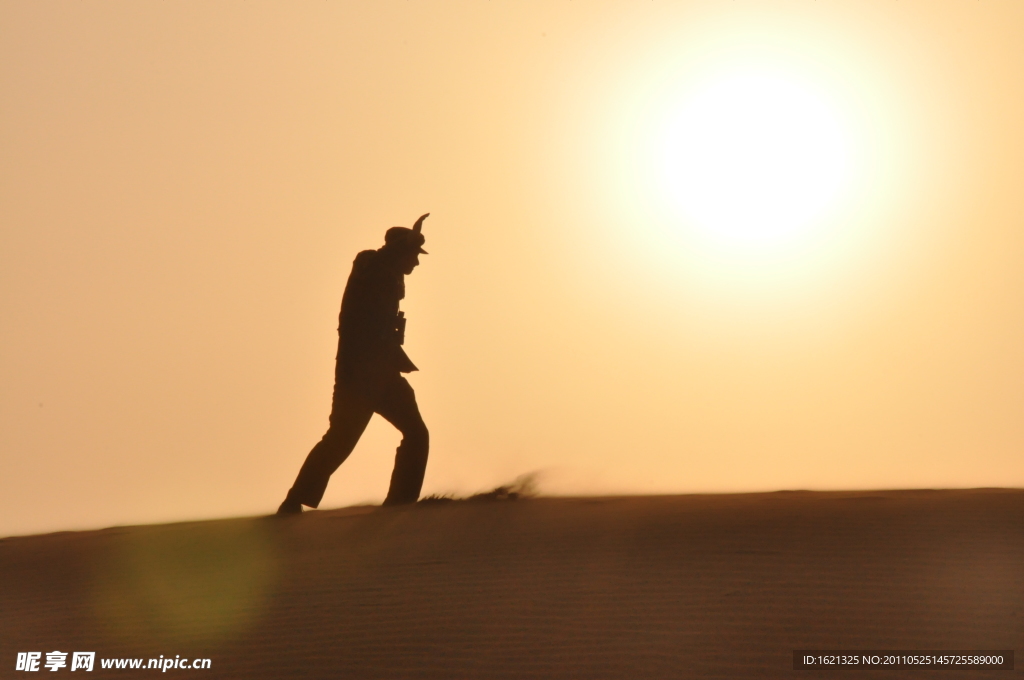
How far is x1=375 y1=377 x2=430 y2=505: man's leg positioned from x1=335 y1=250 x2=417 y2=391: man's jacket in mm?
165

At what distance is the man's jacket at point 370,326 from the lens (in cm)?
791

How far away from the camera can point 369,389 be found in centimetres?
785

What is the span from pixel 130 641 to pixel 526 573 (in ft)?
7.07

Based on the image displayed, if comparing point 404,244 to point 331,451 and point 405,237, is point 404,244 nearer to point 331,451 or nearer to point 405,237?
point 405,237

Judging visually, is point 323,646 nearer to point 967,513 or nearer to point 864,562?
point 864,562

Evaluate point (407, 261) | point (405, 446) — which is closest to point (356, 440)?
point (405, 446)

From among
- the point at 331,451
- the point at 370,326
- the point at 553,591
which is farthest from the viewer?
the point at 370,326

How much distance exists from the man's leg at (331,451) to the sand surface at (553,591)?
476 millimetres

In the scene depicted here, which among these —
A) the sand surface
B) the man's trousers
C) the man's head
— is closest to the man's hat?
the man's head

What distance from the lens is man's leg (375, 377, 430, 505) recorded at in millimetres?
7883

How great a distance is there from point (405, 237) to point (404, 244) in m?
0.06

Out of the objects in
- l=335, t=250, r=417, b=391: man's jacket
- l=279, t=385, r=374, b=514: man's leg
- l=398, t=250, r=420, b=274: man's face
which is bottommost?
l=279, t=385, r=374, b=514: man's leg

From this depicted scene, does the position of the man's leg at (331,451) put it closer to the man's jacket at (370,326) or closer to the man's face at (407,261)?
the man's jacket at (370,326)

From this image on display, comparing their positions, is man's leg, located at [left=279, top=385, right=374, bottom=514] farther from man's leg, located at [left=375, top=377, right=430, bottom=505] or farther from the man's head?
the man's head
